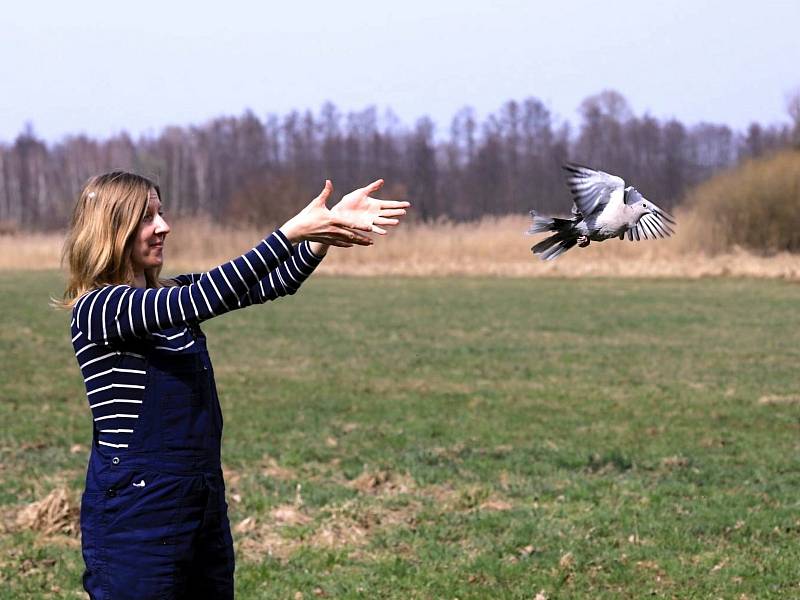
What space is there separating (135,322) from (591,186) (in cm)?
145

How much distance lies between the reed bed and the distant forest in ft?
8.25

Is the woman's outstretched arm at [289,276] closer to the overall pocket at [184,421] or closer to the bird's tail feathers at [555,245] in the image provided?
the overall pocket at [184,421]

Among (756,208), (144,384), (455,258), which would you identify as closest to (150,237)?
(144,384)

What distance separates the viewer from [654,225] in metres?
3.13

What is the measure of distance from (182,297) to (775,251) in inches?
1039

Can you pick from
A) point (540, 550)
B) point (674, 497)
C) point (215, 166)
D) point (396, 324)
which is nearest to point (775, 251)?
point (396, 324)

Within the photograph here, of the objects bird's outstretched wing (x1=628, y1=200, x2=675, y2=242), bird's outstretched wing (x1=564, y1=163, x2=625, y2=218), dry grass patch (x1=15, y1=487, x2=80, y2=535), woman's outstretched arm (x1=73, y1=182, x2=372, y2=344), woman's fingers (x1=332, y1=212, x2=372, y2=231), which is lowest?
dry grass patch (x1=15, y1=487, x2=80, y2=535)

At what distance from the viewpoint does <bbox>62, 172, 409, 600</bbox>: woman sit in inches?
137

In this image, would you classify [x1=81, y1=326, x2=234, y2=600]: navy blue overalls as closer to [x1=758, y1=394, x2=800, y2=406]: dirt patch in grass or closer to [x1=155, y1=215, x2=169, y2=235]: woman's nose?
[x1=155, y1=215, x2=169, y2=235]: woman's nose

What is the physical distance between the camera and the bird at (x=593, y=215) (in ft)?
9.77

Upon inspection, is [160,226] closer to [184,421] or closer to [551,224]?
[184,421]

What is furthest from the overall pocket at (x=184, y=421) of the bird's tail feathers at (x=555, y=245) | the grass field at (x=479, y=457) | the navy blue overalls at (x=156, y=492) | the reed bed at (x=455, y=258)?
the reed bed at (x=455, y=258)

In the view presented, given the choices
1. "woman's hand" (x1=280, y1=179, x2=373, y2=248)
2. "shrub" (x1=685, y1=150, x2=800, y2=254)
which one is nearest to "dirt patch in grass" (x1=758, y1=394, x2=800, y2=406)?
"shrub" (x1=685, y1=150, x2=800, y2=254)

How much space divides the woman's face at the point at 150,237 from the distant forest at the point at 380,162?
0.27 meters
